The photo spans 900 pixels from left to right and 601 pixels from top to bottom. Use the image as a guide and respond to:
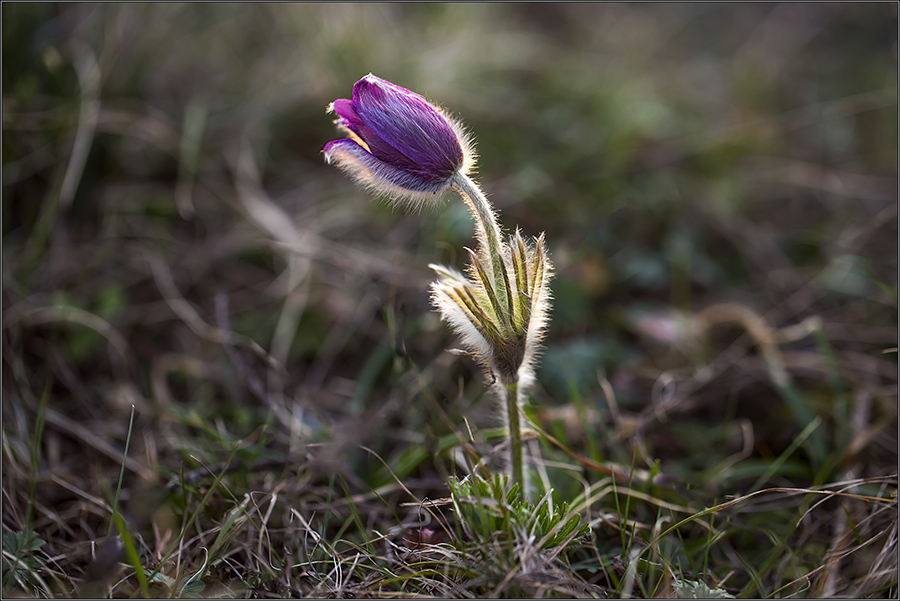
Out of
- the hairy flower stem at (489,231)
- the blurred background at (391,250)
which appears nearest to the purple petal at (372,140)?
the hairy flower stem at (489,231)

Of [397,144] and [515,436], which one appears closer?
[397,144]

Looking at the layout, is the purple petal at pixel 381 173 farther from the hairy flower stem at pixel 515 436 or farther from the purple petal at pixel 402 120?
the hairy flower stem at pixel 515 436

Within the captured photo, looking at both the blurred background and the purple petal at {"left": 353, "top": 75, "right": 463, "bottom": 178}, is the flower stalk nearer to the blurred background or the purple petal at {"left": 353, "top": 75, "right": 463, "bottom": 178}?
the purple petal at {"left": 353, "top": 75, "right": 463, "bottom": 178}

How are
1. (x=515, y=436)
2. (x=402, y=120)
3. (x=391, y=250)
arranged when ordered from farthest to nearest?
(x=391, y=250)
(x=515, y=436)
(x=402, y=120)

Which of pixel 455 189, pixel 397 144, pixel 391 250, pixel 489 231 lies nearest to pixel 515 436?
pixel 489 231

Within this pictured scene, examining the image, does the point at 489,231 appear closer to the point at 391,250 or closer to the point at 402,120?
the point at 402,120

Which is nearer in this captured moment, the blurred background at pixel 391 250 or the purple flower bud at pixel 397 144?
the purple flower bud at pixel 397 144
